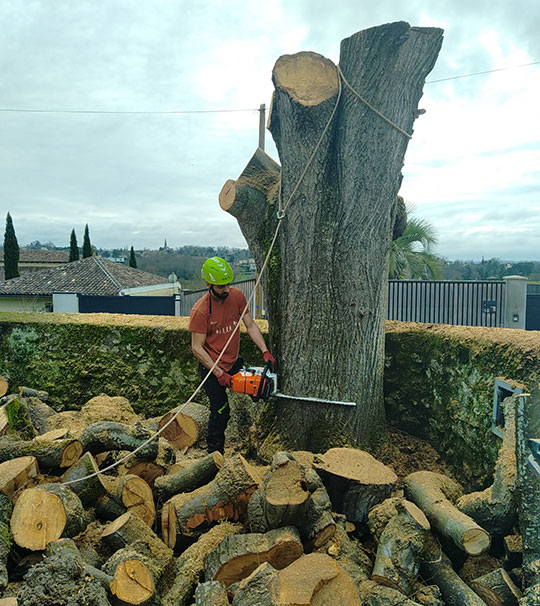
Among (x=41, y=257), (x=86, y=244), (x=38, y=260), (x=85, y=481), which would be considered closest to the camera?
(x=85, y=481)

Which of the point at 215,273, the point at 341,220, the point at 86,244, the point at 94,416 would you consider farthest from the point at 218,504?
the point at 86,244

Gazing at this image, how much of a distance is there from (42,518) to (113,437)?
846mm

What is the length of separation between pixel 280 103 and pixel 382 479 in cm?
283

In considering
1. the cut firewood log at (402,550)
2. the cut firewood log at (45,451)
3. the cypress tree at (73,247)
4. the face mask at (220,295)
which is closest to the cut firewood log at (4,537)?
the cut firewood log at (45,451)

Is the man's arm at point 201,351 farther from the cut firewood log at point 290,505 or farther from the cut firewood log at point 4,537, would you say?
the cut firewood log at point 4,537

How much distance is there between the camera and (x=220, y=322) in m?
4.02

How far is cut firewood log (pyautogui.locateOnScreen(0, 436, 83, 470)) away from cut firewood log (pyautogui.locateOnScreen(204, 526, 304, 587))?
1408mm

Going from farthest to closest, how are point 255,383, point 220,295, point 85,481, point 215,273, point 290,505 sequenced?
point 220,295 < point 215,273 < point 255,383 < point 85,481 < point 290,505

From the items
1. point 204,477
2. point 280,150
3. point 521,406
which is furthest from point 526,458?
point 280,150

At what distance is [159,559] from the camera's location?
2490mm

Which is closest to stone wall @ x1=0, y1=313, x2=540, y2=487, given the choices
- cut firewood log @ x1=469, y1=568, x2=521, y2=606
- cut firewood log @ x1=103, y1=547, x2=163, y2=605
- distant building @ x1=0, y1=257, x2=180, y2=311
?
cut firewood log @ x1=469, y1=568, x2=521, y2=606

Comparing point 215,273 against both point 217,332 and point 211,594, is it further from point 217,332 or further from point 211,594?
point 211,594

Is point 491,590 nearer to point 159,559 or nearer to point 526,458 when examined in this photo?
point 526,458

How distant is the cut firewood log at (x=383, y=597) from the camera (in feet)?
7.07
